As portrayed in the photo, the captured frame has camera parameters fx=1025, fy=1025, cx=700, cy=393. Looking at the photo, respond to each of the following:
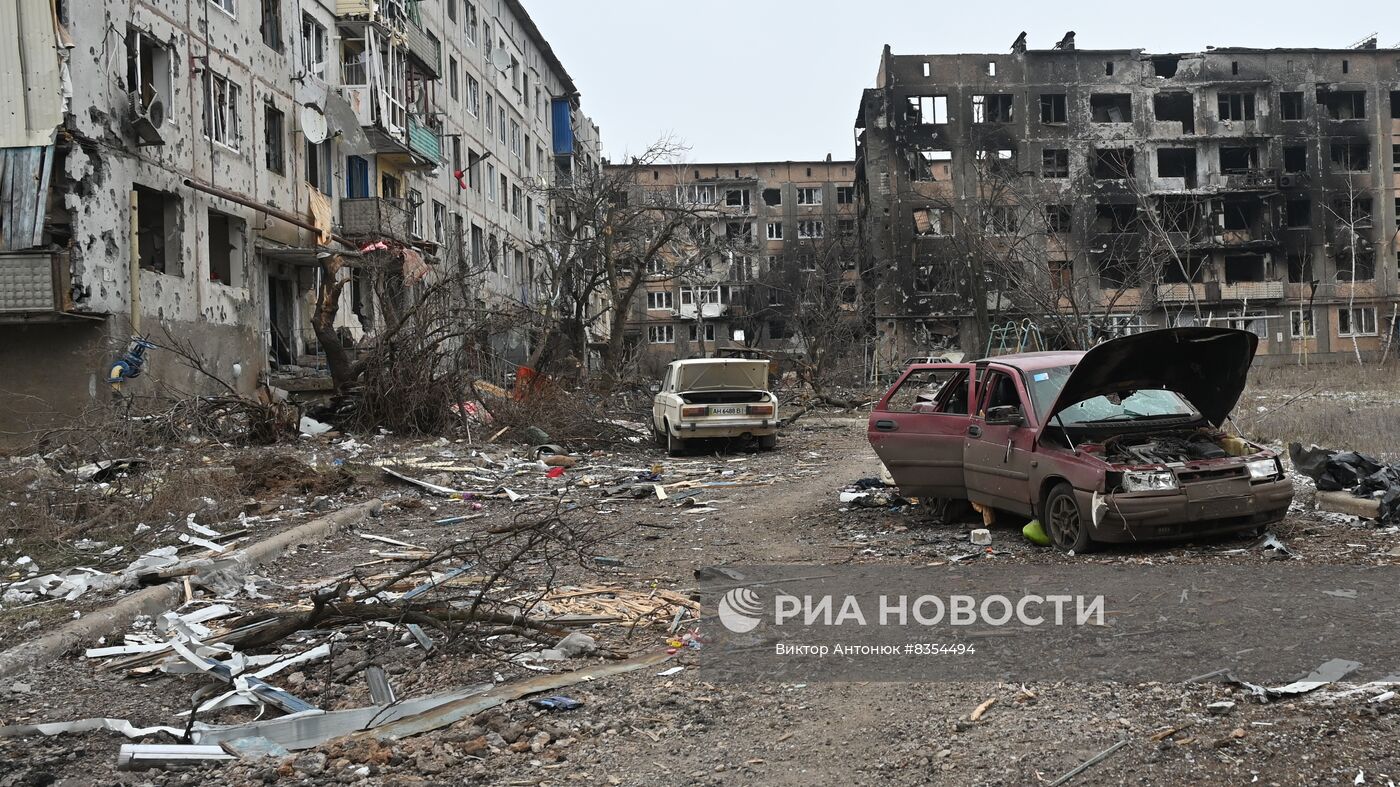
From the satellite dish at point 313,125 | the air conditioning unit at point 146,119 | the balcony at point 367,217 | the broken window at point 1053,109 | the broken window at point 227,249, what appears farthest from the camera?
the broken window at point 1053,109

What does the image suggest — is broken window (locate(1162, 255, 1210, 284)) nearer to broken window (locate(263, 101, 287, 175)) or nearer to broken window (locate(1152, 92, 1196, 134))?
broken window (locate(1152, 92, 1196, 134))

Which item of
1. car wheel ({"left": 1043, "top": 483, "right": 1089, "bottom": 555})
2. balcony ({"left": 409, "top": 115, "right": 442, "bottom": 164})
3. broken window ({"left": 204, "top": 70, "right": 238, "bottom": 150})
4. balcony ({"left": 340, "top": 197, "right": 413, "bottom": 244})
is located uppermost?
balcony ({"left": 409, "top": 115, "right": 442, "bottom": 164})

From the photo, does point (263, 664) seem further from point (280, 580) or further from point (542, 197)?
point (542, 197)

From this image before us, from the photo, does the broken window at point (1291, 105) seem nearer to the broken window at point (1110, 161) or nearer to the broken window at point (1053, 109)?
the broken window at point (1110, 161)

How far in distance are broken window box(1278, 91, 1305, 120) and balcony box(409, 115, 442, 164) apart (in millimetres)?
47228

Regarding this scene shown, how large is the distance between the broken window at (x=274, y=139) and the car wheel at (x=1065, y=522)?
71.2 ft

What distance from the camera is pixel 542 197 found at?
5581cm

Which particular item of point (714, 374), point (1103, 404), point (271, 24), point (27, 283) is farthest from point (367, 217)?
point (1103, 404)

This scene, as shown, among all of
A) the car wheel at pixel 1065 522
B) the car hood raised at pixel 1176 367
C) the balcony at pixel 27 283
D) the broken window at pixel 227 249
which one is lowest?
the car wheel at pixel 1065 522

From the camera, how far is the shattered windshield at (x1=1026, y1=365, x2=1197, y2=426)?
8312 millimetres

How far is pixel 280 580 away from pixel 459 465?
24.5 feet

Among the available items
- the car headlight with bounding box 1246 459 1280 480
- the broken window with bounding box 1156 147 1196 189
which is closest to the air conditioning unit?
the car headlight with bounding box 1246 459 1280 480

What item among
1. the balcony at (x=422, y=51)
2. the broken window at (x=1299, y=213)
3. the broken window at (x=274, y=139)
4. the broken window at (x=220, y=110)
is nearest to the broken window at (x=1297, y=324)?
the broken window at (x=1299, y=213)

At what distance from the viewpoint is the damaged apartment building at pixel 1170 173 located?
180 ft
